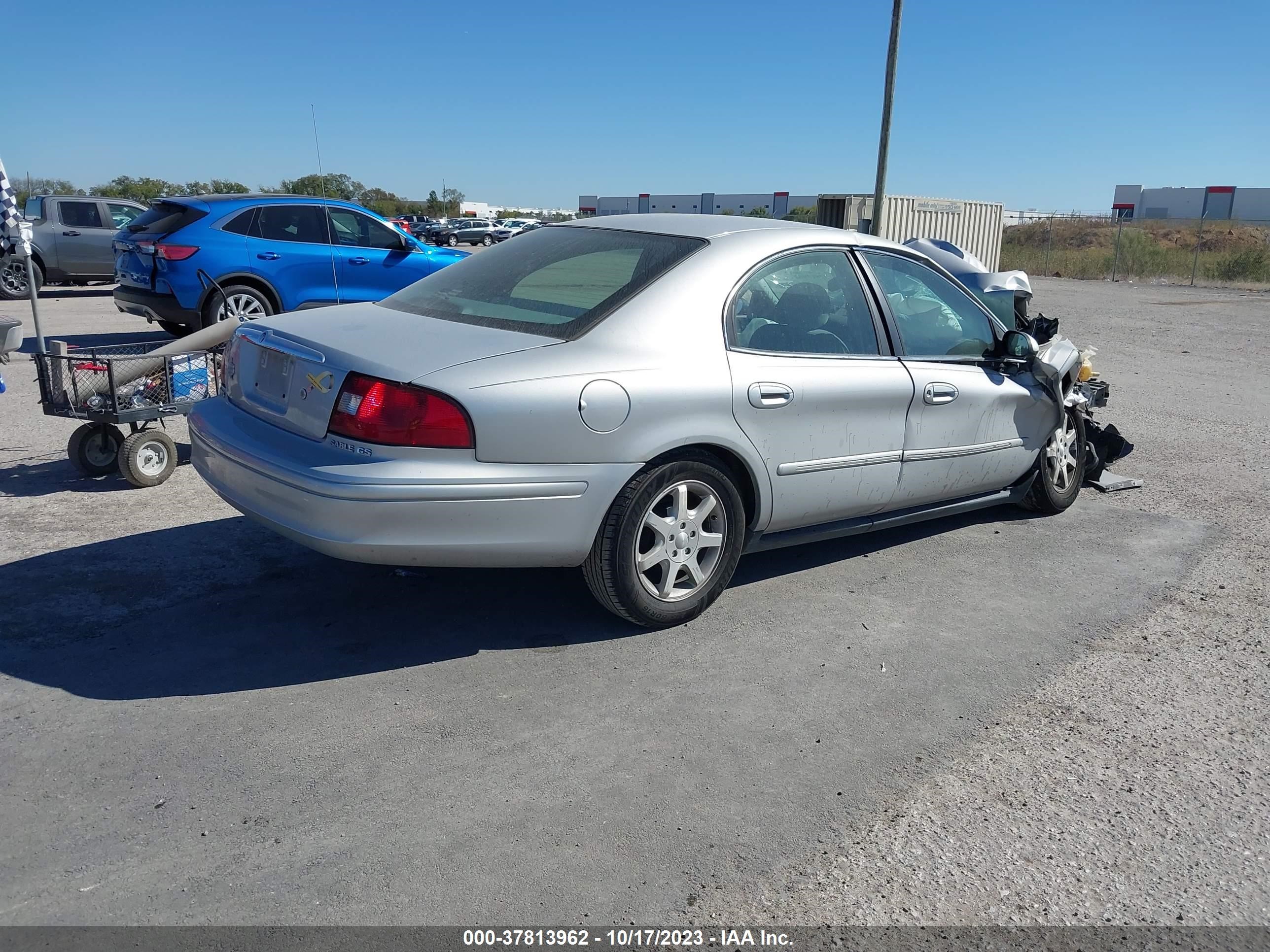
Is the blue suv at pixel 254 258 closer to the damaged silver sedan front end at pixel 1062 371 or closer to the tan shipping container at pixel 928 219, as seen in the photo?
the damaged silver sedan front end at pixel 1062 371

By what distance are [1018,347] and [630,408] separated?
2.59m

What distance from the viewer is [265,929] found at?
98.7 inches

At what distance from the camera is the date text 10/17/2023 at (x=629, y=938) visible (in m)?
2.51

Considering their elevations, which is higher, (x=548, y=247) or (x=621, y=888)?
(x=548, y=247)

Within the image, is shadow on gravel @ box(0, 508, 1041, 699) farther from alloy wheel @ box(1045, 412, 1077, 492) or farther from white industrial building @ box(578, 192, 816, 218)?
white industrial building @ box(578, 192, 816, 218)

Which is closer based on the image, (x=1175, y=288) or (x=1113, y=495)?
(x=1113, y=495)

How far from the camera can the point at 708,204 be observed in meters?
63.2

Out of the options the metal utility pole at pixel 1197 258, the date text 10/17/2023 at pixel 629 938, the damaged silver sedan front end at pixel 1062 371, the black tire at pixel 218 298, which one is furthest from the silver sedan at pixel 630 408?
the metal utility pole at pixel 1197 258

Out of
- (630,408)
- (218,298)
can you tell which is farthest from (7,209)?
(630,408)

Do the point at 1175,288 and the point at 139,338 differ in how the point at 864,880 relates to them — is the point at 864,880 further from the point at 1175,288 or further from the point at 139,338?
the point at 1175,288

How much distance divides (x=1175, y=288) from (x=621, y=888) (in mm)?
33479

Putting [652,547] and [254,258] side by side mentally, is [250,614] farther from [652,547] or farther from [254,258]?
[254,258]

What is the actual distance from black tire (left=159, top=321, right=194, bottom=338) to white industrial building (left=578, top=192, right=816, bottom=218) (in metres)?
49.9

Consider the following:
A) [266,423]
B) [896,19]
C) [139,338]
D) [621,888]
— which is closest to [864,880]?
[621,888]
